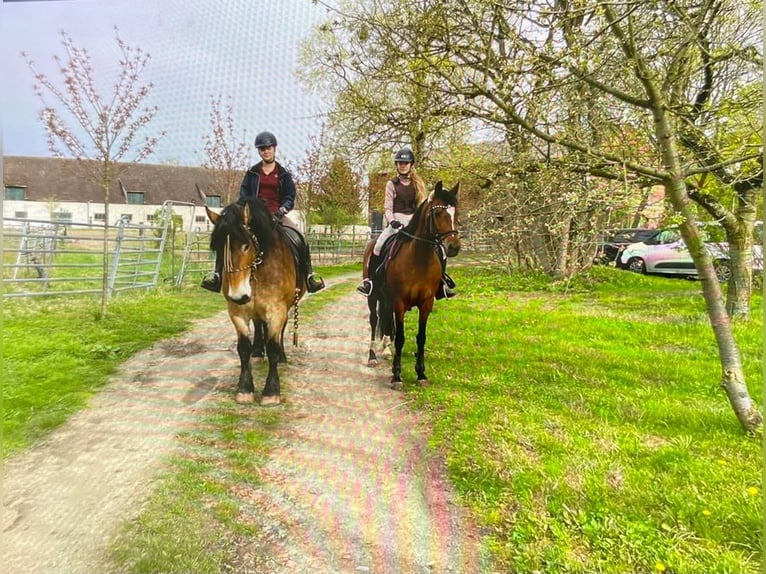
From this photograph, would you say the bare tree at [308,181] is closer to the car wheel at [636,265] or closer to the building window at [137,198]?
the building window at [137,198]

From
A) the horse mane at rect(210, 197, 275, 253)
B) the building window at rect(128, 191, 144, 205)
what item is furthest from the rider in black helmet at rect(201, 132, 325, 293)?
A: the building window at rect(128, 191, 144, 205)

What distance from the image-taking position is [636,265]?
56.7 ft

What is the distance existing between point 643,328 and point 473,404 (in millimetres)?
4128

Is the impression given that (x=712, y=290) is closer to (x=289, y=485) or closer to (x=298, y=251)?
(x=289, y=485)

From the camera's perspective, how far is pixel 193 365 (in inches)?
192

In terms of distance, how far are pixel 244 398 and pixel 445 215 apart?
2595 mm

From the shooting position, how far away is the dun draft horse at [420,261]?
4.21m

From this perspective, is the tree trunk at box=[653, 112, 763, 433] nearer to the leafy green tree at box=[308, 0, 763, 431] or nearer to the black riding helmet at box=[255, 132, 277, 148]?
the leafy green tree at box=[308, 0, 763, 431]

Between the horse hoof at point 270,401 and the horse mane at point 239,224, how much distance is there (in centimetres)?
136

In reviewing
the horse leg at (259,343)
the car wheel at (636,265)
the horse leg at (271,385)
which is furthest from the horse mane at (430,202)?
the car wheel at (636,265)

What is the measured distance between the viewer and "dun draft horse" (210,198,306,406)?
135 inches

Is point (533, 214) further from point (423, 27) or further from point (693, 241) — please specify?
point (423, 27)

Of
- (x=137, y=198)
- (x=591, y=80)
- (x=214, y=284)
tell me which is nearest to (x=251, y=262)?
(x=214, y=284)

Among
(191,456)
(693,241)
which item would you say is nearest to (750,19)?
(693,241)
